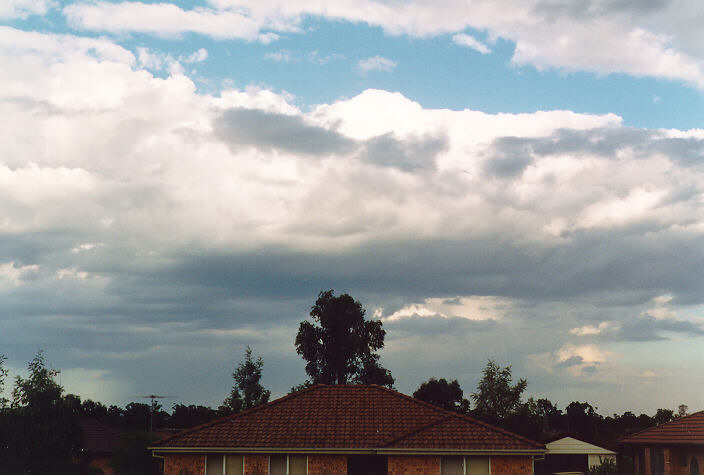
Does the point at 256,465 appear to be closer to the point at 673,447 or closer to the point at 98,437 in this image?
the point at 673,447

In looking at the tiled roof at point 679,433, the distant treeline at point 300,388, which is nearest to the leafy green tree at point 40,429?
the distant treeline at point 300,388

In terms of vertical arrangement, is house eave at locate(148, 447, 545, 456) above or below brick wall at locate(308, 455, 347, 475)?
above

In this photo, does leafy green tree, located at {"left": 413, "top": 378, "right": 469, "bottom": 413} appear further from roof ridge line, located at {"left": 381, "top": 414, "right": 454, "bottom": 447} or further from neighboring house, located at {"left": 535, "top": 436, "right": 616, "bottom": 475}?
roof ridge line, located at {"left": 381, "top": 414, "right": 454, "bottom": 447}

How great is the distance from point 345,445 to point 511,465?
282 inches

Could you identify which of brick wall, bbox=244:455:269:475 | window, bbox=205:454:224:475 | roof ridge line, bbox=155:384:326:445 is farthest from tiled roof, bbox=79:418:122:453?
brick wall, bbox=244:455:269:475

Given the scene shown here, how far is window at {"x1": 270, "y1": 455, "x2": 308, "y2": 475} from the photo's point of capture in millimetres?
32906

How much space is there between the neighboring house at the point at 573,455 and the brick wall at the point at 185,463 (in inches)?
1032

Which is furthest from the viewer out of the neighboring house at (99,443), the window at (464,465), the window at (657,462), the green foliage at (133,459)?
the neighboring house at (99,443)

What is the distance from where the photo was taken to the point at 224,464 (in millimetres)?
33344

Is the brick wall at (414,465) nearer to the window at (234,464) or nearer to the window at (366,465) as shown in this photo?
the window at (366,465)

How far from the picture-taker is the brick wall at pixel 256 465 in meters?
33.0

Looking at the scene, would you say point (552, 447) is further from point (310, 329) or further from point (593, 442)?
point (310, 329)

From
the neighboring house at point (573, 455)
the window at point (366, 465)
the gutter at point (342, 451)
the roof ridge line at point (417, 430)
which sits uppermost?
the roof ridge line at point (417, 430)

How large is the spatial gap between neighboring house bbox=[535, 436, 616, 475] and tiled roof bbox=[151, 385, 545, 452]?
18.3m
